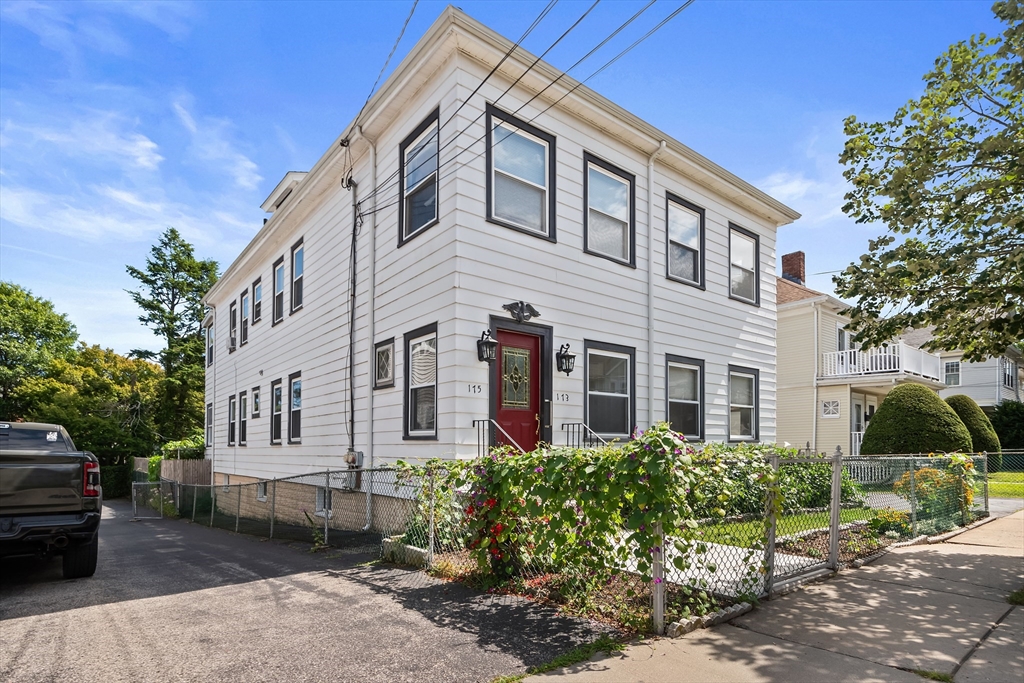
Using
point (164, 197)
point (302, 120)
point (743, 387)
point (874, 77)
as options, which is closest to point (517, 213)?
point (302, 120)

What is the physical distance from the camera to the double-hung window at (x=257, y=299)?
16656mm

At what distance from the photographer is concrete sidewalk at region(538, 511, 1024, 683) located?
3844 mm

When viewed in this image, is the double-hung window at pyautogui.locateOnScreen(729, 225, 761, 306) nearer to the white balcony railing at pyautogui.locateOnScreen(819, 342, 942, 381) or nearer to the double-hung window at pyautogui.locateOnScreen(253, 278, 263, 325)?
the white balcony railing at pyautogui.locateOnScreen(819, 342, 942, 381)

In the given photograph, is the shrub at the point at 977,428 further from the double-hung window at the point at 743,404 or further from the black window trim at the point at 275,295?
the black window trim at the point at 275,295

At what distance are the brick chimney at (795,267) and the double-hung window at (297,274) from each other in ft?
64.1

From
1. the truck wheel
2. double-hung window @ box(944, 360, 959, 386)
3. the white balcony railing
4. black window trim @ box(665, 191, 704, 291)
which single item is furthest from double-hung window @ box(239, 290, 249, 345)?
double-hung window @ box(944, 360, 959, 386)

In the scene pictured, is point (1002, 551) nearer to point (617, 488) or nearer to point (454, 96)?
point (617, 488)

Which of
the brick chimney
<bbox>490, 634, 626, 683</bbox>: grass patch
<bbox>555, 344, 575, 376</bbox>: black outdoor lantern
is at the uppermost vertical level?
the brick chimney

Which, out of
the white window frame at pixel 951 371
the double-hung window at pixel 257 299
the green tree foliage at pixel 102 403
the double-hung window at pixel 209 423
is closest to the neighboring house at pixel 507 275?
the double-hung window at pixel 257 299

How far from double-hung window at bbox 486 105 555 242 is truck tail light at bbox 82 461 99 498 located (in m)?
5.49

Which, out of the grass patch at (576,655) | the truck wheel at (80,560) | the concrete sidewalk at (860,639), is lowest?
the truck wheel at (80,560)

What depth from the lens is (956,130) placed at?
7.55 metres

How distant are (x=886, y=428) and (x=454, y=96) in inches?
602

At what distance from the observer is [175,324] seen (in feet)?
110
